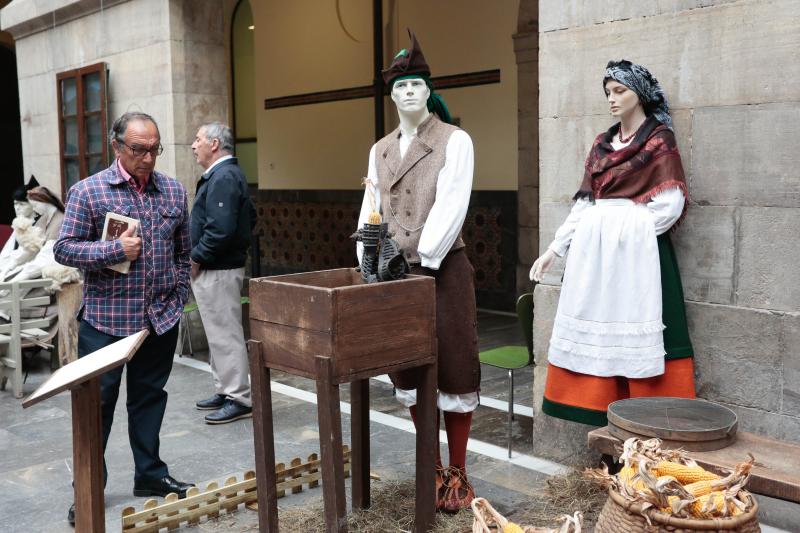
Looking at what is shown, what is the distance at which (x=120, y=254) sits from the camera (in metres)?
3.73

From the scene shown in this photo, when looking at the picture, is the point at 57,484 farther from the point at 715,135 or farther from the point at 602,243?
the point at 715,135

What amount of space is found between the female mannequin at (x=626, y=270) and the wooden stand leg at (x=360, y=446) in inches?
36.1

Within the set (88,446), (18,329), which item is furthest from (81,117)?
(88,446)

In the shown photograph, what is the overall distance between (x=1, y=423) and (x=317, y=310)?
3481 mm

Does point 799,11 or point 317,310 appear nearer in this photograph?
point 317,310

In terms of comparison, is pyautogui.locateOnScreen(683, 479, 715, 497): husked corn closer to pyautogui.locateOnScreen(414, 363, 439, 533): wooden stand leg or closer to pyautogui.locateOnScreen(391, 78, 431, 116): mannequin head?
pyautogui.locateOnScreen(414, 363, 439, 533): wooden stand leg

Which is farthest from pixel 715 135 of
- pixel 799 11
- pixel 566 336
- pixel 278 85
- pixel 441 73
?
pixel 278 85

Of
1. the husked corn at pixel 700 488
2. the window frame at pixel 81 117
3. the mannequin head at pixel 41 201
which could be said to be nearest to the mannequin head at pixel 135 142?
the husked corn at pixel 700 488

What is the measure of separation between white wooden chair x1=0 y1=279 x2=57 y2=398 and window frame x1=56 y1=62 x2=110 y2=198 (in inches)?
93.2

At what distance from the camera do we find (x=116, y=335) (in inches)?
151

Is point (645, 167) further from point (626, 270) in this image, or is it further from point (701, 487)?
point (701, 487)

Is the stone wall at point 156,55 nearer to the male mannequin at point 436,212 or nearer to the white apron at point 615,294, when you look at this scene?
the male mannequin at point 436,212

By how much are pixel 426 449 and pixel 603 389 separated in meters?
0.88

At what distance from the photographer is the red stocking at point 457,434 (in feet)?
12.5
